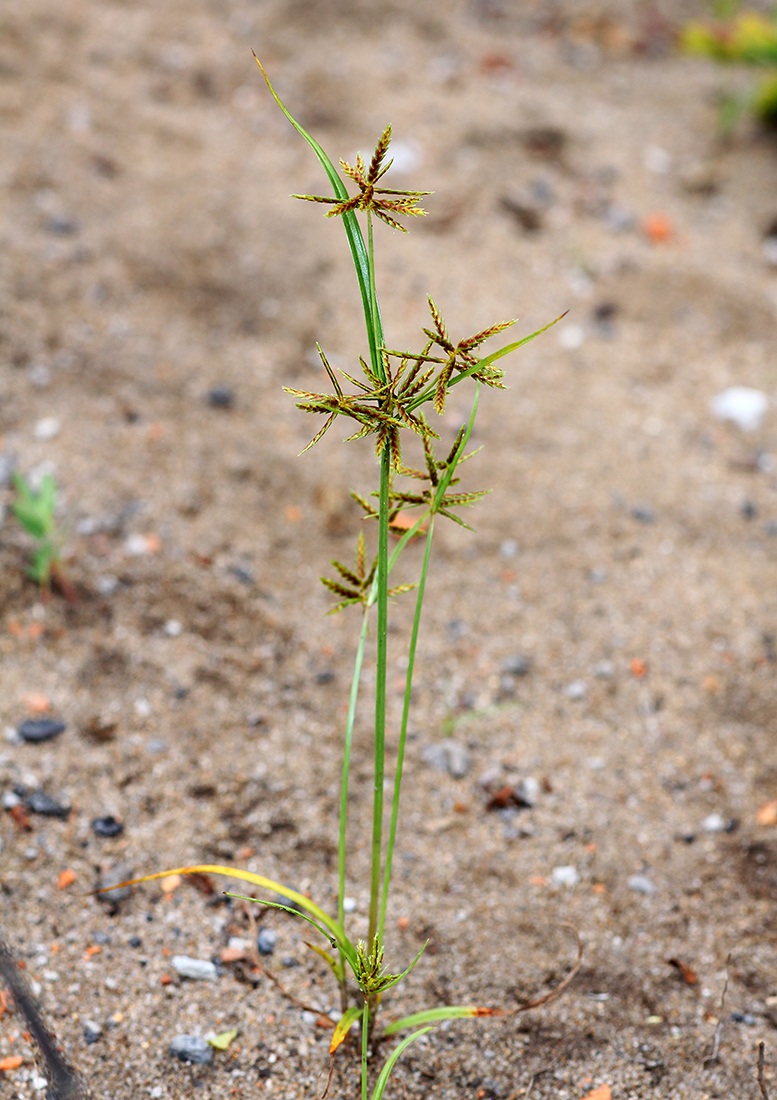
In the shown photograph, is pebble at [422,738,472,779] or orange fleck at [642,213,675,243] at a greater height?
orange fleck at [642,213,675,243]

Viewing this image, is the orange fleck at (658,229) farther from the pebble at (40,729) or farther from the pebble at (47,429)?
the pebble at (40,729)

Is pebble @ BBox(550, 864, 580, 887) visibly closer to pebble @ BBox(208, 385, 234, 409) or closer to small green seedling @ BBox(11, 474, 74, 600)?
small green seedling @ BBox(11, 474, 74, 600)

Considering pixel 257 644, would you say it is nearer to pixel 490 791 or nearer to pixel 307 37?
pixel 490 791

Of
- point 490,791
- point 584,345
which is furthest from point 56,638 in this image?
point 584,345

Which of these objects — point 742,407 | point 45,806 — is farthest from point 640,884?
point 742,407

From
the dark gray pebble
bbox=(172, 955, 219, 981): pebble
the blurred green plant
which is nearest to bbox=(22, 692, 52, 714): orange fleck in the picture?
bbox=(172, 955, 219, 981): pebble

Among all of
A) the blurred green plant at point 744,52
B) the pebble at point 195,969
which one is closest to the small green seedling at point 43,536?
the pebble at point 195,969

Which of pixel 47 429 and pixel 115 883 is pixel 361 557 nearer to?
pixel 115 883
